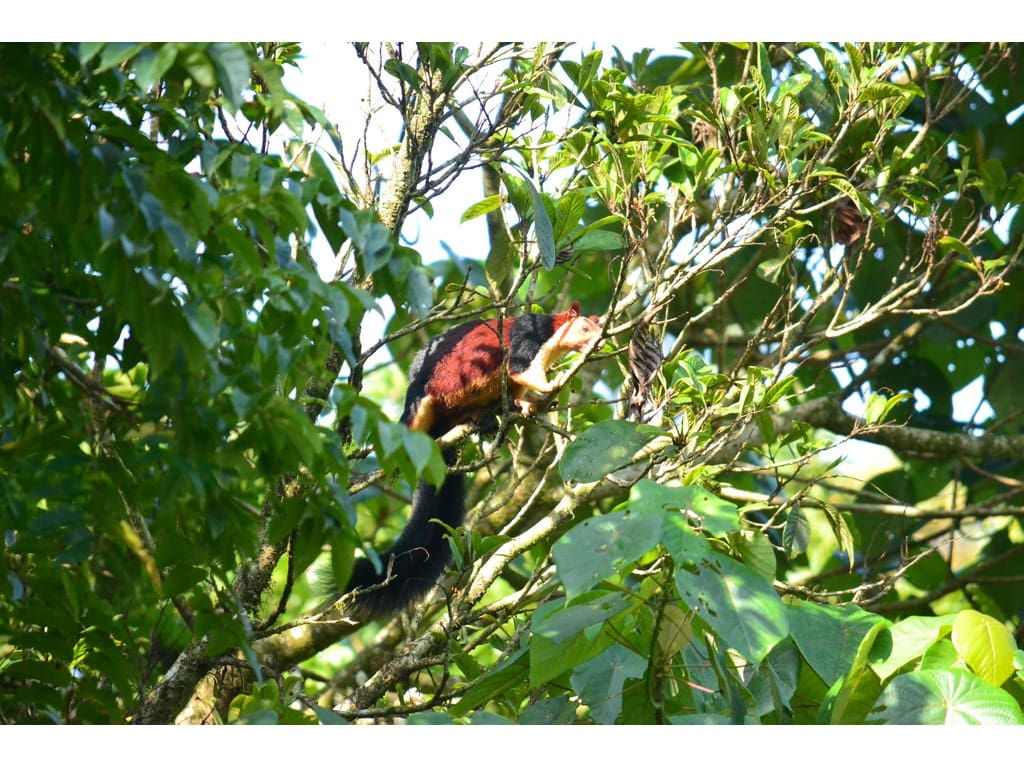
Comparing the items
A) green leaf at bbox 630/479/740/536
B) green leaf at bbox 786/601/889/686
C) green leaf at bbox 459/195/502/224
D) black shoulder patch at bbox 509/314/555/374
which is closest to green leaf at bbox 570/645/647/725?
green leaf at bbox 786/601/889/686

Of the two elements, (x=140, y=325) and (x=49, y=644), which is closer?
(x=140, y=325)

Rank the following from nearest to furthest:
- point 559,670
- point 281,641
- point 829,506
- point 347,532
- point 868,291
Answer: point 347,532
point 559,670
point 829,506
point 281,641
point 868,291

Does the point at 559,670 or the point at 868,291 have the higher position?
the point at 868,291

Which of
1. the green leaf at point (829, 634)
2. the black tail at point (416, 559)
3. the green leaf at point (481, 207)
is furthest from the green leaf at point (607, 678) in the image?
the green leaf at point (481, 207)

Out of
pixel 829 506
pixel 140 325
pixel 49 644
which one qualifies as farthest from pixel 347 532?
pixel 829 506

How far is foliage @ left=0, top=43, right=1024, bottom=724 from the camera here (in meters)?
1.58

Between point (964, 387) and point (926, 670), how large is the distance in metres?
3.13

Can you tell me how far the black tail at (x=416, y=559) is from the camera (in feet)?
10.3

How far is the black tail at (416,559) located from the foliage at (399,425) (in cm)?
9

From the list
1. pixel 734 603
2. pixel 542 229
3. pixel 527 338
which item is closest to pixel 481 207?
pixel 542 229

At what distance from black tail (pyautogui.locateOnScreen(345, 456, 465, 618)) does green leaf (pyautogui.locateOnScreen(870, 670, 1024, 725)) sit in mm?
1326

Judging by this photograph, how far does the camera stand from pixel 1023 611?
14.7 ft

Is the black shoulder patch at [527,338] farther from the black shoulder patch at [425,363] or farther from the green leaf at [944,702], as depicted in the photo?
the green leaf at [944,702]

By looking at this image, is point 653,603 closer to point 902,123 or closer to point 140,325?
point 140,325
